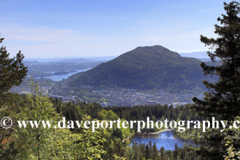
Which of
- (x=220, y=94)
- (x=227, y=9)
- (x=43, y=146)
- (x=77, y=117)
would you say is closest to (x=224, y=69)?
(x=220, y=94)

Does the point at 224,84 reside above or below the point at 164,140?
above

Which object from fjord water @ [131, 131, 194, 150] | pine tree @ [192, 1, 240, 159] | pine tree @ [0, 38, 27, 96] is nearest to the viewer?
pine tree @ [192, 1, 240, 159]

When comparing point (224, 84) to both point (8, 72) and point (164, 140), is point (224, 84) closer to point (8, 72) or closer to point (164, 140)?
point (8, 72)

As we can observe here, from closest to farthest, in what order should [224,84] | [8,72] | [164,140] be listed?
1. [224,84]
2. [8,72]
3. [164,140]

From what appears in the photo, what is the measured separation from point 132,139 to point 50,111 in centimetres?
8241

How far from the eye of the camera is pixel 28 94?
8.41 metres

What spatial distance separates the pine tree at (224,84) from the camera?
9.14 m

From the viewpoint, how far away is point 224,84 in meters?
9.35

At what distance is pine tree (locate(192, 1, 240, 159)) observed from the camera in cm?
914

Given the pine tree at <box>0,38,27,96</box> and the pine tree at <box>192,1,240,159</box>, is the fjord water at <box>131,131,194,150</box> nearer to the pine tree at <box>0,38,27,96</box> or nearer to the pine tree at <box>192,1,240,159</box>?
the pine tree at <box>0,38,27,96</box>

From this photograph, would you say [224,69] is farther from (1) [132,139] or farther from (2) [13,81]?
(1) [132,139]

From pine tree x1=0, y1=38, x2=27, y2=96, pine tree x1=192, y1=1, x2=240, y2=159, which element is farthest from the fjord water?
pine tree x1=192, y1=1, x2=240, y2=159

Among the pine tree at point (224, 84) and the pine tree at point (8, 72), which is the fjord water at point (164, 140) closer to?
the pine tree at point (8, 72)

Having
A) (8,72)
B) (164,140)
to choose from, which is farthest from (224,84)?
(164,140)
